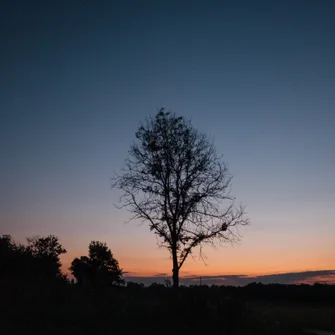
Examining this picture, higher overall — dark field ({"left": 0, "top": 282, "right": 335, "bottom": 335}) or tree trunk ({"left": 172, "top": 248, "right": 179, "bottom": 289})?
tree trunk ({"left": 172, "top": 248, "right": 179, "bottom": 289})

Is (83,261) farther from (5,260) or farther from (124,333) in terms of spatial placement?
(124,333)

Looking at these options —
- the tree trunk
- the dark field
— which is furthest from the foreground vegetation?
the tree trunk

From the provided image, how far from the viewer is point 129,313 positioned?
20.4 metres

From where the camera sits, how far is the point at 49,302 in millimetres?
21812

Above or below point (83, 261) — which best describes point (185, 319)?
below

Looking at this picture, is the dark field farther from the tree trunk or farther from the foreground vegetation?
the tree trunk

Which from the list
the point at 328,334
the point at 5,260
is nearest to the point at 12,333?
the point at 328,334

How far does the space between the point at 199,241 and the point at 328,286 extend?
4392cm

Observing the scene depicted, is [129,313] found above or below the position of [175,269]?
below

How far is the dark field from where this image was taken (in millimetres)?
18328

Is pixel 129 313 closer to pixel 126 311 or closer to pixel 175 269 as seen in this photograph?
pixel 126 311

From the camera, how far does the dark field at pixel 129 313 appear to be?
722 inches

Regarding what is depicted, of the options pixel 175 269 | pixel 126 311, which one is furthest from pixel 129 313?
pixel 175 269

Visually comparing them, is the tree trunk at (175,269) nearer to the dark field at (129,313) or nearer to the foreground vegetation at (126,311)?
the foreground vegetation at (126,311)
